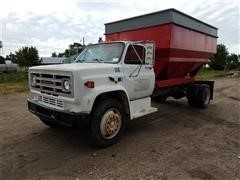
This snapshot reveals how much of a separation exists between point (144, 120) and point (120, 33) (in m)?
2.84

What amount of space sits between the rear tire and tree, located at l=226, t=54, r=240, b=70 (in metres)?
44.3

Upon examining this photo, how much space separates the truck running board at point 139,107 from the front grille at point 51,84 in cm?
174

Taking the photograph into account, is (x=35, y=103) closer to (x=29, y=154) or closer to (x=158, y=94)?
(x=29, y=154)

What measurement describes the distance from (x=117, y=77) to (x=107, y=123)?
99cm

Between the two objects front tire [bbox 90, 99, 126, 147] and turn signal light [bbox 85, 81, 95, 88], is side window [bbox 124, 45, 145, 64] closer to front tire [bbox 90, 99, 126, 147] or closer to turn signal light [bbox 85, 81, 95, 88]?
front tire [bbox 90, 99, 126, 147]

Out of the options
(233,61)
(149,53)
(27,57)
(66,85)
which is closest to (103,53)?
(149,53)

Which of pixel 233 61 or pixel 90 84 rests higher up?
pixel 90 84

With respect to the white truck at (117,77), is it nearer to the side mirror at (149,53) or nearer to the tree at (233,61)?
the side mirror at (149,53)

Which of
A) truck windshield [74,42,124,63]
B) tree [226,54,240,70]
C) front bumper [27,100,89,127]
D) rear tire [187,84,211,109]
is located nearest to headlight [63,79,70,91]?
front bumper [27,100,89,127]

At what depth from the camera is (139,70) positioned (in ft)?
20.6

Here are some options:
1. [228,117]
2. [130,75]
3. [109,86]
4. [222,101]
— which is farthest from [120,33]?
[222,101]

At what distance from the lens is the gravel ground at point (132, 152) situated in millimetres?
4270

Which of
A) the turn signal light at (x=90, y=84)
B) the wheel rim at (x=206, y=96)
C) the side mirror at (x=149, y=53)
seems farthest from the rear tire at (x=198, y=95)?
the turn signal light at (x=90, y=84)

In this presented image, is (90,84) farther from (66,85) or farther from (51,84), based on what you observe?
(51,84)
